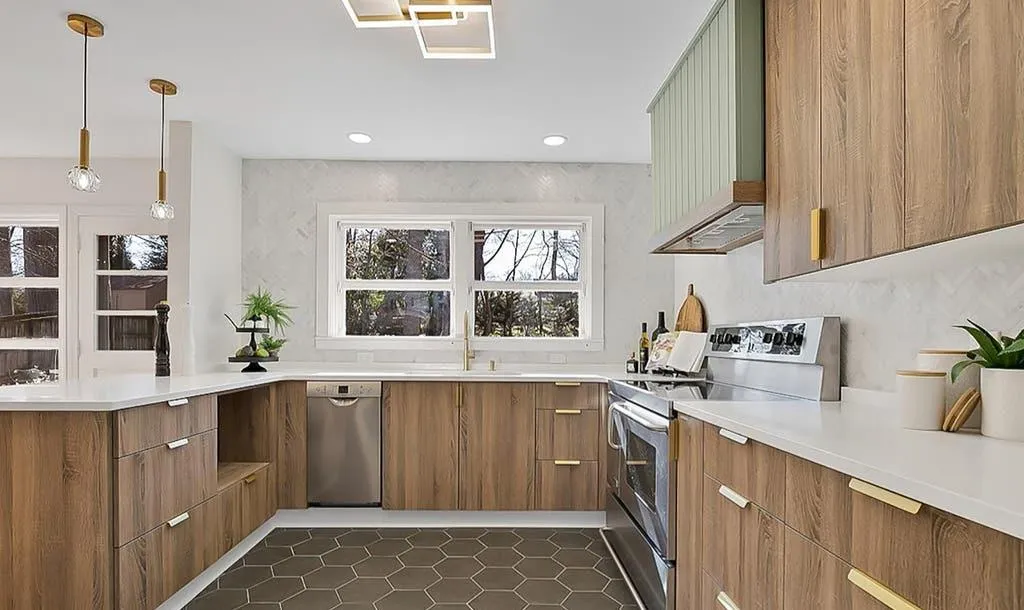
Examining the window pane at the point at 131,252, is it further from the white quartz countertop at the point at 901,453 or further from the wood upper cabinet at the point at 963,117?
the wood upper cabinet at the point at 963,117

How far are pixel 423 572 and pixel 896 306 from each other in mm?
2290

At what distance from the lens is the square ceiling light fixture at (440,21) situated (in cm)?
219

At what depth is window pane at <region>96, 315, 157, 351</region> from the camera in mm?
4637

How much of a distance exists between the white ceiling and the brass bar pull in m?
1.03

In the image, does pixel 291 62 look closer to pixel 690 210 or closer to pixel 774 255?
pixel 690 210

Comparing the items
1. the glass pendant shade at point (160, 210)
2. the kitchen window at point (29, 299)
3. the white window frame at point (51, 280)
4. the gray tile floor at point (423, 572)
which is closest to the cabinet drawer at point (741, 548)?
the gray tile floor at point (423, 572)

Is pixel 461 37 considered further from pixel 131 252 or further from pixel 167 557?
pixel 131 252

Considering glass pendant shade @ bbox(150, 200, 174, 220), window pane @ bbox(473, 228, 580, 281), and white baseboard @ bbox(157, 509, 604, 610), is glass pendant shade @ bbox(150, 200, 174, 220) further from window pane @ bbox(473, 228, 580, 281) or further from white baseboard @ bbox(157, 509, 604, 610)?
window pane @ bbox(473, 228, 580, 281)

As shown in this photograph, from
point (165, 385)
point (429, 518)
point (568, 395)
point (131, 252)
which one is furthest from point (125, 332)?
point (568, 395)

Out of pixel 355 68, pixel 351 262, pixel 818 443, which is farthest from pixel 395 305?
pixel 818 443

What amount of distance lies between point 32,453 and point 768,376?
2664 mm

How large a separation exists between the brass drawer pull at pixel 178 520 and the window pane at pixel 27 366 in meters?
2.87

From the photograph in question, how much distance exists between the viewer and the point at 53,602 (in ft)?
7.12

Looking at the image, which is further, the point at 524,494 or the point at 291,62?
the point at 524,494
